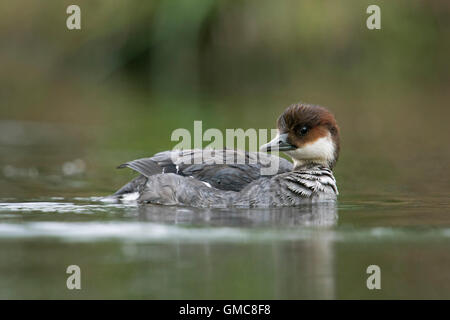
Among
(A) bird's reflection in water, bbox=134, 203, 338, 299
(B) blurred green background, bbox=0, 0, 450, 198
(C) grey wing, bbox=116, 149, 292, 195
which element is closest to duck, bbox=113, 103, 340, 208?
(C) grey wing, bbox=116, 149, 292, 195

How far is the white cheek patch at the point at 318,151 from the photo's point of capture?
9.19 m

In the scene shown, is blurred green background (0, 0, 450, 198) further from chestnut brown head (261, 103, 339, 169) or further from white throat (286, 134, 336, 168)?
chestnut brown head (261, 103, 339, 169)

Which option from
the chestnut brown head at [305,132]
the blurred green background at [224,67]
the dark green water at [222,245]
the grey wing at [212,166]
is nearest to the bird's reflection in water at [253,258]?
the dark green water at [222,245]

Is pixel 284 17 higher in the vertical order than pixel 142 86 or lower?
higher

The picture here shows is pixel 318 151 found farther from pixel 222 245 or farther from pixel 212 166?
pixel 222 245

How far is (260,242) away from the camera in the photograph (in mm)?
6895

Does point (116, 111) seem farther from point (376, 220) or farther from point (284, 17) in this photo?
point (376, 220)

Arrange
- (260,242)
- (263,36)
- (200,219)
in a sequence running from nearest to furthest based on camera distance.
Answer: (260,242)
(200,219)
(263,36)

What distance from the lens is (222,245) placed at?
678 cm

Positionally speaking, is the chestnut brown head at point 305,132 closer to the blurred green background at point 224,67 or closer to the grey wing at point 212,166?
the grey wing at point 212,166

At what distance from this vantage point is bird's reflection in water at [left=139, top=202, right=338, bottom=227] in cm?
771
